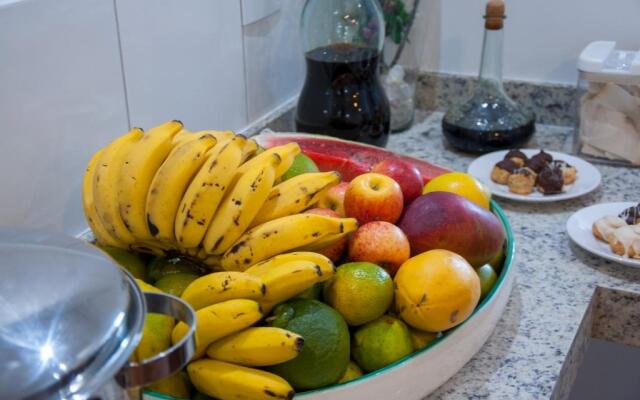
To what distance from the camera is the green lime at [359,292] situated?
739 millimetres

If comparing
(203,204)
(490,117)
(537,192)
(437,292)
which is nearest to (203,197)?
(203,204)

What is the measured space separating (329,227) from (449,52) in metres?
0.84

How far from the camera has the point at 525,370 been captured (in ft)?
2.63

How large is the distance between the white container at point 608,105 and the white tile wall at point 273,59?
0.47 metres

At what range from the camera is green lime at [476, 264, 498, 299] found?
847 millimetres

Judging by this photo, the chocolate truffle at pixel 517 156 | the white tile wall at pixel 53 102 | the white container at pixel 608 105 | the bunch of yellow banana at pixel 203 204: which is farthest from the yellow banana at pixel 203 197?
the white container at pixel 608 105

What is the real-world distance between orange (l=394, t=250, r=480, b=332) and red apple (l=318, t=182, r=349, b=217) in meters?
0.15

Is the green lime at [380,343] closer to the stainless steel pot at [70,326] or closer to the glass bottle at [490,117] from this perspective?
the stainless steel pot at [70,326]

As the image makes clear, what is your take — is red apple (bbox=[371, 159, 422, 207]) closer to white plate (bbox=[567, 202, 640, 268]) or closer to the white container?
white plate (bbox=[567, 202, 640, 268])

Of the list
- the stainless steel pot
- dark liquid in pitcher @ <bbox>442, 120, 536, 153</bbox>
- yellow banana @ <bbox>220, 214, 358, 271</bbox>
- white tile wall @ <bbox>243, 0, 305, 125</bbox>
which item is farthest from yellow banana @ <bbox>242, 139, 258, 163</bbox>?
dark liquid in pitcher @ <bbox>442, 120, 536, 153</bbox>

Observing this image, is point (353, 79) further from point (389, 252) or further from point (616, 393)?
point (616, 393)

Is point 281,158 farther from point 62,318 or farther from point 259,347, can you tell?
point 62,318

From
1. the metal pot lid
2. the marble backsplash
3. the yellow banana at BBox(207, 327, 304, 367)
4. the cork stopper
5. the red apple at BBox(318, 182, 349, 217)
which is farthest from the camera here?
the marble backsplash

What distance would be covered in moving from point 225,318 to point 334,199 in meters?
0.29
